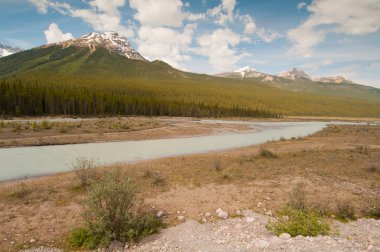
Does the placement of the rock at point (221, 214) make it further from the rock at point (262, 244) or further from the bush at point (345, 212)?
the bush at point (345, 212)

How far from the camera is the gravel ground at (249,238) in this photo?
7812 mm

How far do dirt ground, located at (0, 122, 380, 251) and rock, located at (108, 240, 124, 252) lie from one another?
186 cm

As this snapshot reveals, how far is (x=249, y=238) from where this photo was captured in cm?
953

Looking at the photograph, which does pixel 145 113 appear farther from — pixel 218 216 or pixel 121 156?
pixel 218 216

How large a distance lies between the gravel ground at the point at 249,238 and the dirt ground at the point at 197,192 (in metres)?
1.33

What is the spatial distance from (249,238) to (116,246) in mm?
5018

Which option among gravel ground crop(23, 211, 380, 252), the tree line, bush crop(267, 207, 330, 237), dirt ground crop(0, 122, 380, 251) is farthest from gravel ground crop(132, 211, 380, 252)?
the tree line

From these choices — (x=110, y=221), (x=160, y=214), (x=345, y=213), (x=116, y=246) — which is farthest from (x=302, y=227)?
(x=110, y=221)

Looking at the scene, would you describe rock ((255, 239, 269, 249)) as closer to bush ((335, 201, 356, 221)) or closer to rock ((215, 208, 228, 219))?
rock ((215, 208, 228, 219))

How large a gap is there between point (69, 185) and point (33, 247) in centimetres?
776

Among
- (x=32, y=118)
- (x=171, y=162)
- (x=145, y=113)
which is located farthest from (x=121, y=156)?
(x=145, y=113)

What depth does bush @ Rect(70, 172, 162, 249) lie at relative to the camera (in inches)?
376

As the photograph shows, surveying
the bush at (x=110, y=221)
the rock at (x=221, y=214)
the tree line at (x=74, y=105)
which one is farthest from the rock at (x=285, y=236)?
the tree line at (x=74, y=105)

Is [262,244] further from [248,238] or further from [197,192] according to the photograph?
[197,192]
